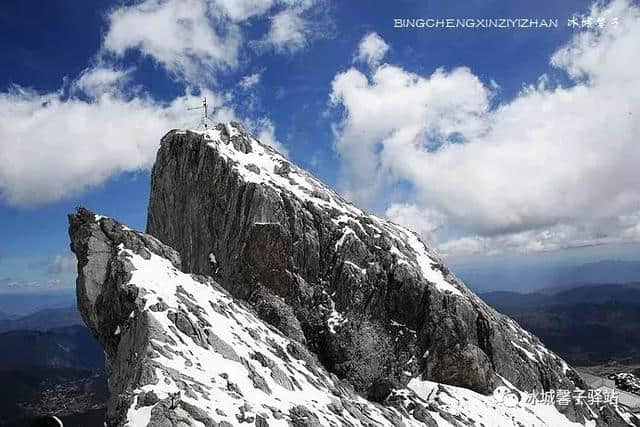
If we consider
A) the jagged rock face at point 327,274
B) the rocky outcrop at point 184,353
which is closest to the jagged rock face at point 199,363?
the rocky outcrop at point 184,353

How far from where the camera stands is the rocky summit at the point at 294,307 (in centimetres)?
4638

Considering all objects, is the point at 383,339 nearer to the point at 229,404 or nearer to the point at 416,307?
the point at 416,307

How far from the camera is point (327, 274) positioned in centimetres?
7375

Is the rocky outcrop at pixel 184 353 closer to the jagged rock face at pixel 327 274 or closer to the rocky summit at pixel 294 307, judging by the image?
the rocky summit at pixel 294 307

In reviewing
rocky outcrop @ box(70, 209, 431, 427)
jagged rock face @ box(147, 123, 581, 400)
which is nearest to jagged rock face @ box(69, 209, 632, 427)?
rocky outcrop @ box(70, 209, 431, 427)

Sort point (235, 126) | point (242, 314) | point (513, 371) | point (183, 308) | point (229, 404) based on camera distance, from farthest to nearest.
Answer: point (235, 126) < point (513, 371) < point (242, 314) < point (183, 308) < point (229, 404)

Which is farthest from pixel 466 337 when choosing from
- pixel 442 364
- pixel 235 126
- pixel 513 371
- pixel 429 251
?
pixel 235 126

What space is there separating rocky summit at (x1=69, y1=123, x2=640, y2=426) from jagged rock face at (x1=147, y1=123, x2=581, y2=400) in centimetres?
22

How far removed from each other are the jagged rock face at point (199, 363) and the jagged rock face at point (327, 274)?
428cm

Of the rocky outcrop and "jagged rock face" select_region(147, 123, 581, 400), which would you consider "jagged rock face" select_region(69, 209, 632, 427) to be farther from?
"jagged rock face" select_region(147, 123, 581, 400)

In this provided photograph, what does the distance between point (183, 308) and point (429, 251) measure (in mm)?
55025

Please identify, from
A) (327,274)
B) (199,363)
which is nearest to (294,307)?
(327,274)

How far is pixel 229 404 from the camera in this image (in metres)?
35.9

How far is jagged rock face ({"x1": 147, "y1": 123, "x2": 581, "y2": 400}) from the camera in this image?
69688mm
